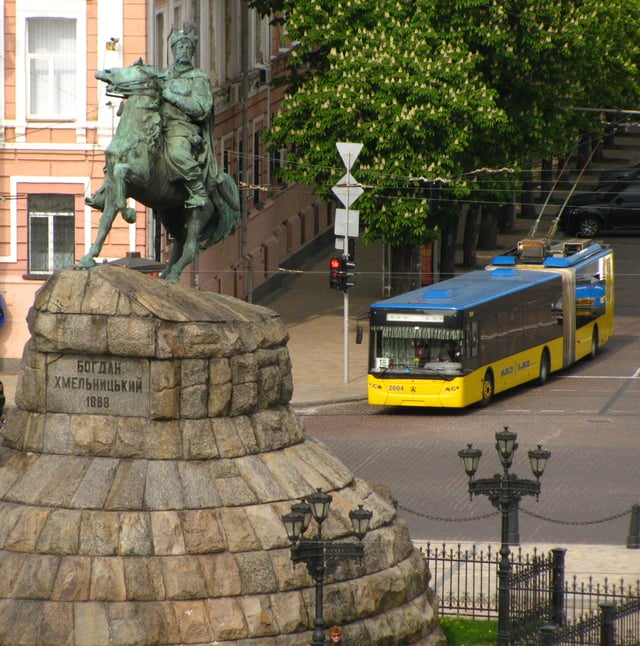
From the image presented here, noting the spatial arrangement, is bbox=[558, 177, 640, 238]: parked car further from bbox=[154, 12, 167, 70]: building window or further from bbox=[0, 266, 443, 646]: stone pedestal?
bbox=[0, 266, 443, 646]: stone pedestal

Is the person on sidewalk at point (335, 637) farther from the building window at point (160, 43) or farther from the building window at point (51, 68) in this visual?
the building window at point (160, 43)

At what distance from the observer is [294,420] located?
73.5 ft

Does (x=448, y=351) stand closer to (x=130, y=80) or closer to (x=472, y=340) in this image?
(x=472, y=340)

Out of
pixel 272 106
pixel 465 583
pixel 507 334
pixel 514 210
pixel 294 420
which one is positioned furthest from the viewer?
pixel 514 210

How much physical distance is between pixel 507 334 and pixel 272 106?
18.2 m

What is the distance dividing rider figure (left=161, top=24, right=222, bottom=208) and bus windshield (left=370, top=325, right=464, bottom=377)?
1588 centimetres

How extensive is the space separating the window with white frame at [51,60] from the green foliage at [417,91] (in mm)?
6449

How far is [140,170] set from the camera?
22219 millimetres

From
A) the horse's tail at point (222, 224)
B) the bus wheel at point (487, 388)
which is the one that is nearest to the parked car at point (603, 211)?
the bus wheel at point (487, 388)

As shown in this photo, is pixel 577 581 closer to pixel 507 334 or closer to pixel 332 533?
pixel 332 533

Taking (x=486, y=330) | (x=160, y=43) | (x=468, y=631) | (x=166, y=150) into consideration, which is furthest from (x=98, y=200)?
(x=160, y=43)

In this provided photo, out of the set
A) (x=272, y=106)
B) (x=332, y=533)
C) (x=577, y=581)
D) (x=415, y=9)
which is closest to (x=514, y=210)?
(x=272, y=106)

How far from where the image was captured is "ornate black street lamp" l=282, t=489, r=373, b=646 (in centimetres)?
1992

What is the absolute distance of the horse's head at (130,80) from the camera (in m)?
22.2
